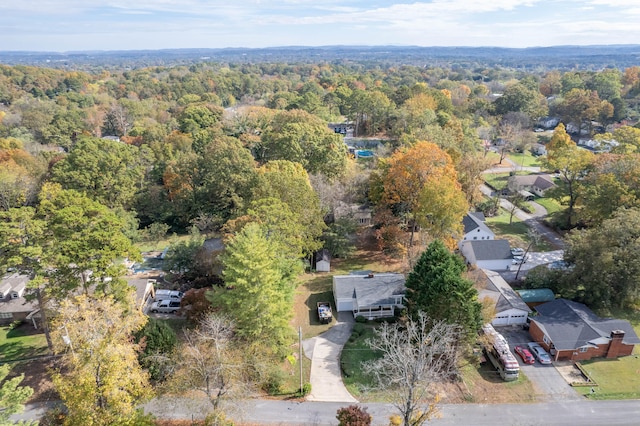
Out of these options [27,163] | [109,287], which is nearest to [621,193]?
[109,287]

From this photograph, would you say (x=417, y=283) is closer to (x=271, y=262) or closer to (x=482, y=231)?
(x=271, y=262)

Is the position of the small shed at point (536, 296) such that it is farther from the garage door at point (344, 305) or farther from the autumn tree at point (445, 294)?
the garage door at point (344, 305)

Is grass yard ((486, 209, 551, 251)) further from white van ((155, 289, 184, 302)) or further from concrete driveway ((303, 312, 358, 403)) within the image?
white van ((155, 289, 184, 302))

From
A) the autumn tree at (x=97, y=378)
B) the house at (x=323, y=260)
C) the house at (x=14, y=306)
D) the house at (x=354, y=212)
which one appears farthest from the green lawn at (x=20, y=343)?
the house at (x=354, y=212)

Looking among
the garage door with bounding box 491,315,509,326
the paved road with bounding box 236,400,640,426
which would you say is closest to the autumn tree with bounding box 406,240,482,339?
the paved road with bounding box 236,400,640,426

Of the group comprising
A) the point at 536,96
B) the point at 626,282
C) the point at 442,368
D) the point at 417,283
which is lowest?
the point at 442,368

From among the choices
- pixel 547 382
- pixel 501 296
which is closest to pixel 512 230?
pixel 501 296
